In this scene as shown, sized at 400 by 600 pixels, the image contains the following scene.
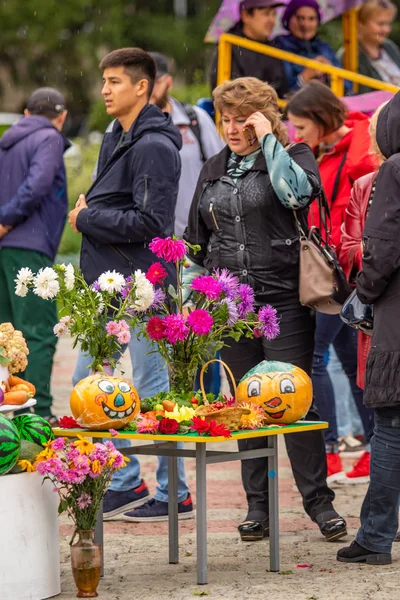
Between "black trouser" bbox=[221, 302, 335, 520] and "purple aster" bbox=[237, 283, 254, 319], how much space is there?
18.4 inches

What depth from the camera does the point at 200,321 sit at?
5.11 meters

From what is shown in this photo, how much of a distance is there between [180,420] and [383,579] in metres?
1.06

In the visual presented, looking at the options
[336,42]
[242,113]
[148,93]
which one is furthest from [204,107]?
[336,42]

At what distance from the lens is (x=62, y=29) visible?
3809cm

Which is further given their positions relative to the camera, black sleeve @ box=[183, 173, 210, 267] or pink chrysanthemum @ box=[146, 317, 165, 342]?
black sleeve @ box=[183, 173, 210, 267]

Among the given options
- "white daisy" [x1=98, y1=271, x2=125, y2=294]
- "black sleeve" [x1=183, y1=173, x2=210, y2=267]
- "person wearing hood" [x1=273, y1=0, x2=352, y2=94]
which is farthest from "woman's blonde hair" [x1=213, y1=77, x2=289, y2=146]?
"person wearing hood" [x1=273, y1=0, x2=352, y2=94]

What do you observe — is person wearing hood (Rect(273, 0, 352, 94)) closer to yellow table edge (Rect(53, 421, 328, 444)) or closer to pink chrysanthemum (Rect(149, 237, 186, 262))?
pink chrysanthemum (Rect(149, 237, 186, 262))

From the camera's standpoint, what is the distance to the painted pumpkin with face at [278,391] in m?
5.17

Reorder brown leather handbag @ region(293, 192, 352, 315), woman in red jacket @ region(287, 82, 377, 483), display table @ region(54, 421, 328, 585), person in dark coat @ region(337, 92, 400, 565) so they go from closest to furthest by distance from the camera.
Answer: display table @ region(54, 421, 328, 585)
person in dark coat @ region(337, 92, 400, 565)
brown leather handbag @ region(293, 192, 352, 315)
woman in red jacket @ region(287, 82, 377, 483)

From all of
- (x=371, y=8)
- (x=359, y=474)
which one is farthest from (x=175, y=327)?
(x=371, y=8)

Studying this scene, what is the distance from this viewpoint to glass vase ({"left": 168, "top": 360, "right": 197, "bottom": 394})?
534 centimetres

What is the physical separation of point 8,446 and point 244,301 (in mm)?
1236

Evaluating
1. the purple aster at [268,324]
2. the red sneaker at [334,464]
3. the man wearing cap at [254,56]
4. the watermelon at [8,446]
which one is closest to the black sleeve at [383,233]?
the purple aster at [268,324]

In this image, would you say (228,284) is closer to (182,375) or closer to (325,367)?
(182,375)
